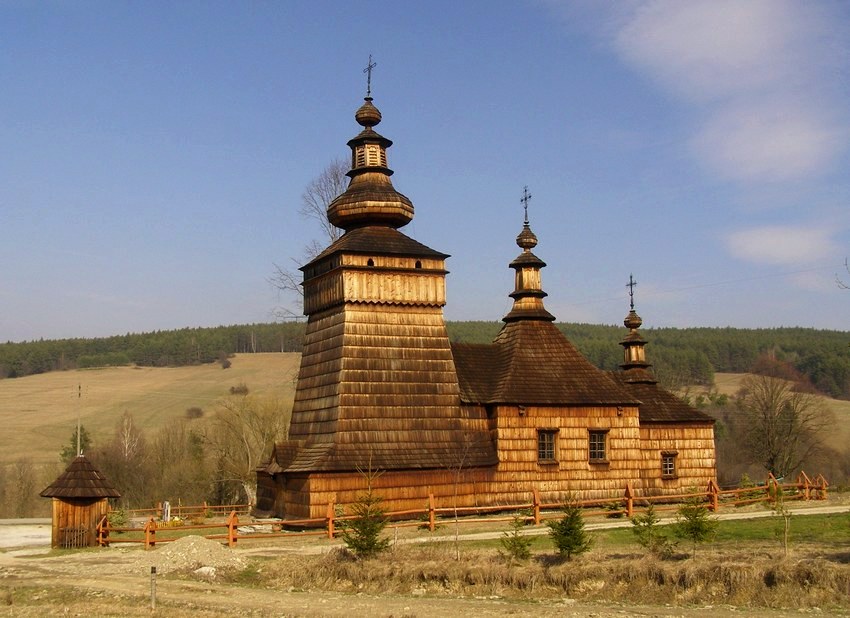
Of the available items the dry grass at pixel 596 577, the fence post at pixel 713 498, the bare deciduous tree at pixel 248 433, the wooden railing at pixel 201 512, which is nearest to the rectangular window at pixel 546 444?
the fence post at pixel 713 498

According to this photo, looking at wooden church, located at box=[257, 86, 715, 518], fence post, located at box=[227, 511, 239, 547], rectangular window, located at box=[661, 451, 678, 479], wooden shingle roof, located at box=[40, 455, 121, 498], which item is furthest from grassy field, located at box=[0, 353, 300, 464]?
fence post, located at box=[227, 511, 239, 547]

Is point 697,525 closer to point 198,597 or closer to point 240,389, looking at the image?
point 198,597

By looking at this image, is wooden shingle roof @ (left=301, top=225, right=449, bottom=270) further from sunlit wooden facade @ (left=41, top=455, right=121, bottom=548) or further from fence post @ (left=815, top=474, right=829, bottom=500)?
fence post @ (left=815, top=474, right=829, bottom=500)

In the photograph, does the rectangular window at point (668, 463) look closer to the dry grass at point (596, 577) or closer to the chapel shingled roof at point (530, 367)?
the chapel shingled roof at point (530, 367)

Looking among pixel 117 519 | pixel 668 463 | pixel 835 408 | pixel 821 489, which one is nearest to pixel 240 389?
pixel 835 408

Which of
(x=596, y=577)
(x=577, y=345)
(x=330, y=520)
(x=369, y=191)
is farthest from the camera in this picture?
(x=577, y=345)

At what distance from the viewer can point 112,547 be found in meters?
24.2

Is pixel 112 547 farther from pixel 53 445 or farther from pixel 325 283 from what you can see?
pixel 53 445

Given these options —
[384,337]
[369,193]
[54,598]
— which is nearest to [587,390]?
[384,337]

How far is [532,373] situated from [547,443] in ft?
8.07

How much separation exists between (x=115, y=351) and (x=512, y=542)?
11569cm

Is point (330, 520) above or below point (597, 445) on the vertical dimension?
below

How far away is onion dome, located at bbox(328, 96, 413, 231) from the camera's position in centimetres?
3158

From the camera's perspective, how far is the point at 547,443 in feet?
105
